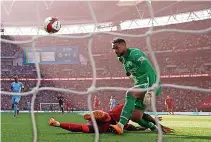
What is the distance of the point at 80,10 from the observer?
80.1ft

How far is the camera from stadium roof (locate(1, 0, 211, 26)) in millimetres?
22500

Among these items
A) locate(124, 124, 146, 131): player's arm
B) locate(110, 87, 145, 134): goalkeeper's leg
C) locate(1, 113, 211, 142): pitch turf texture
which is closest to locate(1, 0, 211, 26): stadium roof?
locate(1, 113, 211, 142): pitch turf texture

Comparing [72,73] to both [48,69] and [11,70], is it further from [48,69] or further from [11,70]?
[11,70]

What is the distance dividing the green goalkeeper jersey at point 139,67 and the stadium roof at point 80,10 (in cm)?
1726

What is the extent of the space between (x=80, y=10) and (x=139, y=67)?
20.8 m

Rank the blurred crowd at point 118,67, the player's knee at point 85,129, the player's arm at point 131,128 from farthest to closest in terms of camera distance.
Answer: the blurred crowd at point 118,67 < the player's arm at point 131,128 < the player's knee at point 85,129

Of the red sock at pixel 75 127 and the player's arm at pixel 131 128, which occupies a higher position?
the red sock at pixel 75 127

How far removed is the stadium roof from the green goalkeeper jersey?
17256 millimetres

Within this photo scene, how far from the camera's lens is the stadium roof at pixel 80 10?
22.5m

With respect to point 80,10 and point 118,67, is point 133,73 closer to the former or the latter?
point 118,67

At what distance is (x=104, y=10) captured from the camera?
24.3 metres

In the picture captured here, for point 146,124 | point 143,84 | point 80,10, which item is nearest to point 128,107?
point 143,84

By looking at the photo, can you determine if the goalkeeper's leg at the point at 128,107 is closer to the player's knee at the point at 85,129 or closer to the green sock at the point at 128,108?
the green sock at the point at 128,108

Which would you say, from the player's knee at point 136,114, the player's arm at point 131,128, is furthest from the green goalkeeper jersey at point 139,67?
the player's arm at point 131,128
